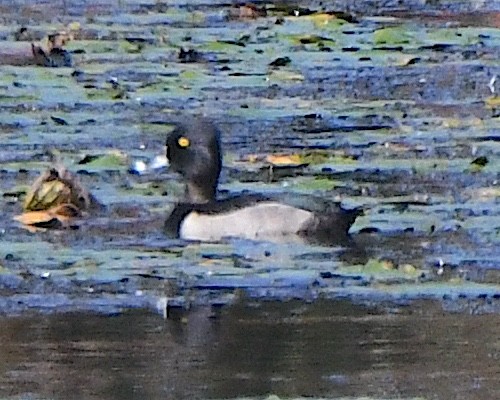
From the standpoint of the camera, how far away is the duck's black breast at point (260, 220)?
6.42m

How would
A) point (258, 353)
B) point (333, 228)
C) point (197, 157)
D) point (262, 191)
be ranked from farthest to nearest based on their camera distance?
point (197, 157)
point (262, 191)
point (333, 228)
point (258, 353)

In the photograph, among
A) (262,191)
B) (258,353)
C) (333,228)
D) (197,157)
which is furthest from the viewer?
(197,157)

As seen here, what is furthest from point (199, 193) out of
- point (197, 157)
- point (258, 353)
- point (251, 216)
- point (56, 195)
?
point (258, 353)

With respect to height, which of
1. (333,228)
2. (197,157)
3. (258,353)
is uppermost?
(197,157)

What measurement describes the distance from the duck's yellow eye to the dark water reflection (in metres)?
1.15

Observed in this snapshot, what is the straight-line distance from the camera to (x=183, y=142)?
6.94 m

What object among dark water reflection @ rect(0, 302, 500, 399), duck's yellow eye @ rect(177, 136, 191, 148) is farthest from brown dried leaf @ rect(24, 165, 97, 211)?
dark water reflection @ rect(0, 302, 500, 399)

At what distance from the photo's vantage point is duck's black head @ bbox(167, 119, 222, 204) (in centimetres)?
684

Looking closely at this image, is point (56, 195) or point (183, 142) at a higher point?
point (183, 142)

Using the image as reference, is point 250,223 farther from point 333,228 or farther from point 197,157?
point 197,157

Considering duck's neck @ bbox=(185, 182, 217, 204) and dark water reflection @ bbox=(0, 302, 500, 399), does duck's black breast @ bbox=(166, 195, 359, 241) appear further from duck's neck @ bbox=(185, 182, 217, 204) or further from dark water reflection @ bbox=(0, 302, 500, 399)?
dark water reflection @ bbox=(0, 302, 500, 399)

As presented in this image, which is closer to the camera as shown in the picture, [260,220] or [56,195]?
[260,220]

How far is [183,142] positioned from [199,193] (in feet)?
0.80

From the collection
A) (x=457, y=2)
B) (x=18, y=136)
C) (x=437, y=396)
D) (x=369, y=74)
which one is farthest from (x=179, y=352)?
(x=457, y=2)
